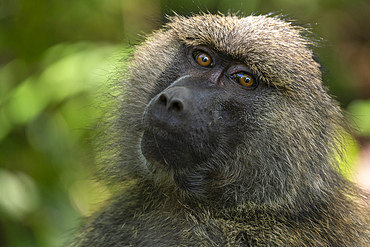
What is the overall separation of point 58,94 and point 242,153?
2.28 meters

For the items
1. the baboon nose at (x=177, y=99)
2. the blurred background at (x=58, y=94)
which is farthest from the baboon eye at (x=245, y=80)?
the blurred background at (x=58, y=94)

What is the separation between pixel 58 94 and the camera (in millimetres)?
3930

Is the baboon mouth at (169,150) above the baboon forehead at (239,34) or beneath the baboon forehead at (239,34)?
beneath

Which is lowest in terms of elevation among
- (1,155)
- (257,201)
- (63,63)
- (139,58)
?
(1,155)

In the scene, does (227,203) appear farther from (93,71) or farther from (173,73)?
(93,71)

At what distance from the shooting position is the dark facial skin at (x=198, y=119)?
2104mm

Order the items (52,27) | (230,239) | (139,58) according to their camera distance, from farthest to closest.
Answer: (52,27) → (139,58) → (230,239)

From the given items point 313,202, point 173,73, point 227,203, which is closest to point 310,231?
point 313,202

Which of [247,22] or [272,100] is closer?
[272,100]

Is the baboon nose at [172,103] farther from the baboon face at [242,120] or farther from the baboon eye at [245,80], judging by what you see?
the baboon eye at [245,80]

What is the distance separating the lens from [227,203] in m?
2.19

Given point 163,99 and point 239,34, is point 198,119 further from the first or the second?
point 239,34

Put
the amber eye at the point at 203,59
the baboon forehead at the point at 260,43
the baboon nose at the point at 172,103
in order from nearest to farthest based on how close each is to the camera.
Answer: the baboon nose at the point at 172,103 < the baboon forehead at the point at 260,43 < the amber eye at the point at 203,59

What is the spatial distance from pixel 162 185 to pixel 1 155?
2327 millimetres
